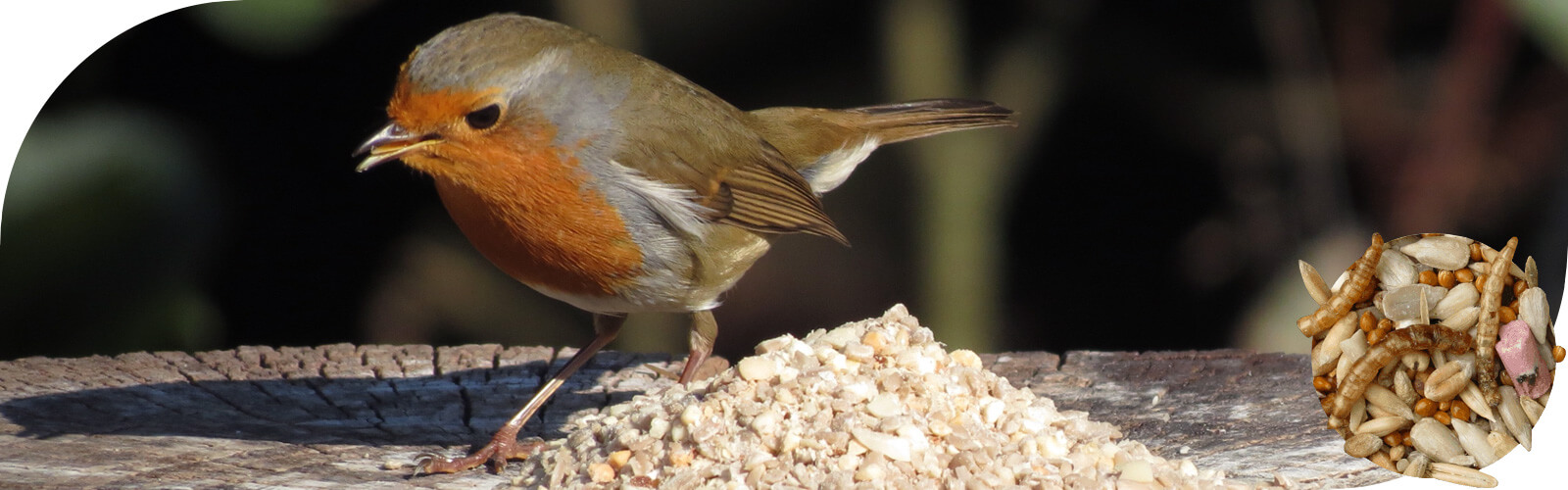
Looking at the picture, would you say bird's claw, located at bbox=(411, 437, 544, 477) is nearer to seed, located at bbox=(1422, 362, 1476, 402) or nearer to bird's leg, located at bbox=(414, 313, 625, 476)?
bird's leg, located at bbox=(414, 313, 625, 476)

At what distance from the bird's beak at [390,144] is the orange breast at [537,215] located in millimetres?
56

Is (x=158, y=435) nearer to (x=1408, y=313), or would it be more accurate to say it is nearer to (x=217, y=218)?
(x=217, y=218)

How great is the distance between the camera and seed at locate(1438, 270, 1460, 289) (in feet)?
10.4

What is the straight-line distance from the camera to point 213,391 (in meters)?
3.45

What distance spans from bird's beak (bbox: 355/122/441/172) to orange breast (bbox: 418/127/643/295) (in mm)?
56

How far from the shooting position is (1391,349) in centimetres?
307

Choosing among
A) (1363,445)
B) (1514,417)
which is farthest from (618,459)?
(1514,417)

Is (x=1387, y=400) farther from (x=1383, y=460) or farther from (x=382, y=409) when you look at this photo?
(x=382, y=409)

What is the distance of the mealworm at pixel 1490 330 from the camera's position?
10.2 feet

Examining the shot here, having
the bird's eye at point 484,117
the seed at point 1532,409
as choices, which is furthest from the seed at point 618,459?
the seed at point 1532,409

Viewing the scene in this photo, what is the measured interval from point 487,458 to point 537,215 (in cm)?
51

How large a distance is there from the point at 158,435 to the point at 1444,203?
2573 mm

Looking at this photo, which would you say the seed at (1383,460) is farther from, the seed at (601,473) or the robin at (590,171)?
the seed at (601,473)

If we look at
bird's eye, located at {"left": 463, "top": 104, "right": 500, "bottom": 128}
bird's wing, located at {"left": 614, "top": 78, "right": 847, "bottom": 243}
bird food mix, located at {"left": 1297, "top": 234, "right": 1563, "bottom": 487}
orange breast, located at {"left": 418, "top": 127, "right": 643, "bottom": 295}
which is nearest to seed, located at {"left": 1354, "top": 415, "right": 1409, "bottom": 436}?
bird food mix, located at {"left": 1297, "top": 234, "right": 1563, "bottom": 487}
